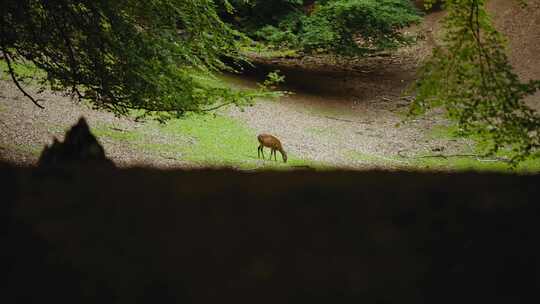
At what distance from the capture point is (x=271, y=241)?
130 centimetres

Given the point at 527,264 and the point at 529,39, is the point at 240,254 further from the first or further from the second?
the point at 529,39

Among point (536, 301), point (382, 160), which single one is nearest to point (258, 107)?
point (382, 160)

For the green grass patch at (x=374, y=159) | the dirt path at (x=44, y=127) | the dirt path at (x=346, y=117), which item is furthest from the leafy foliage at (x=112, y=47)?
the green grass patch at (x=374, y=159)

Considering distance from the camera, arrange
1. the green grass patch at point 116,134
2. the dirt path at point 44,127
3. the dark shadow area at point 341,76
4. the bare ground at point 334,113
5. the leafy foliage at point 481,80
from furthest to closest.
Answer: the dark shadow area at point 341,76
the green grass patch at point 116,134
the bare ground at point 334,113
the dirt path at point 44,127
the leafy foliage at point 481,80

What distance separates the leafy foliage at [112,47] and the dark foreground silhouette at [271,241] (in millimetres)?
3383

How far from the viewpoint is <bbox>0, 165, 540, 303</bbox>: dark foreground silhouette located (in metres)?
1.05

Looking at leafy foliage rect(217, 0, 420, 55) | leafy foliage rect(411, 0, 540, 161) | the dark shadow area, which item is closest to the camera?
leafy foliage rect(411, 0, 540, 161)

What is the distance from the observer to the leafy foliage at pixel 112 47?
193 inches

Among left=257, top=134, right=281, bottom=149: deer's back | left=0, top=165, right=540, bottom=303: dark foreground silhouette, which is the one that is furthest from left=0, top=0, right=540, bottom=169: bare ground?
left=0, top=165, right=540, bottom=303: dark foreground silhouette

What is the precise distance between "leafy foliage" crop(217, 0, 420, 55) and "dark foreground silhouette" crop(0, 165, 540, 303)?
52.4 feet

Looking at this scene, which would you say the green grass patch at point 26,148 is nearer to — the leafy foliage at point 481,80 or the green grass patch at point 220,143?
the green grass patch at point 220,143

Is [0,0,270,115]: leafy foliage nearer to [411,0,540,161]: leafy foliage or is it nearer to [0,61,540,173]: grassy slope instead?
[411,0,540,161]: leafy foliage

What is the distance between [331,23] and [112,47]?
547 inches

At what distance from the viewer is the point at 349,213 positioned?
59.5 inches
